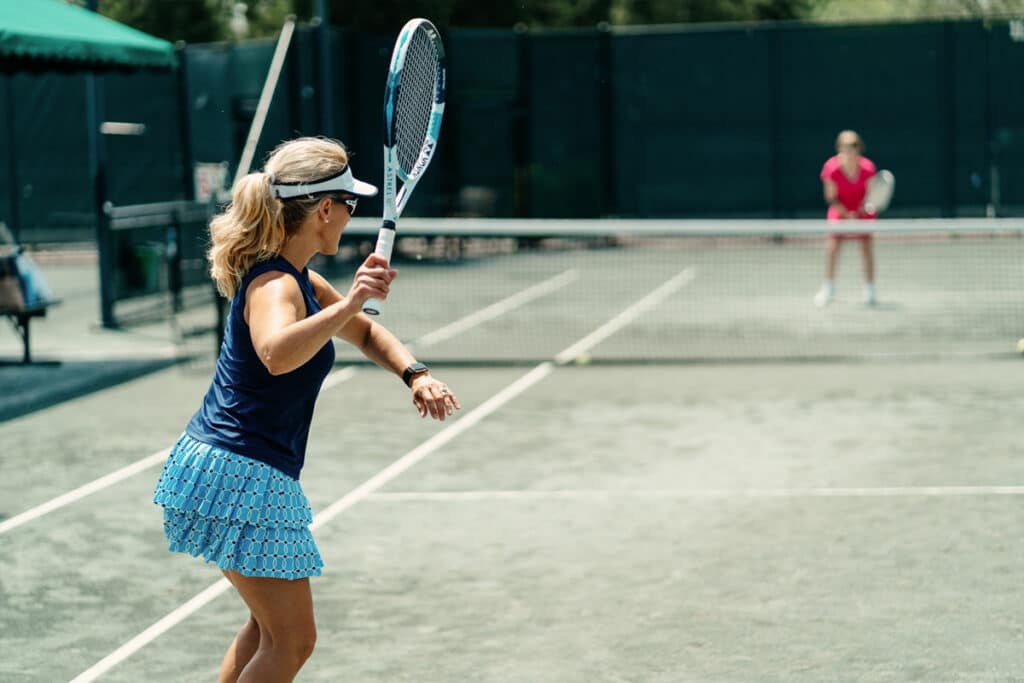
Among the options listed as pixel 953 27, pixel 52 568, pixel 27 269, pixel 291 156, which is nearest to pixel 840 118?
pixel 953 27

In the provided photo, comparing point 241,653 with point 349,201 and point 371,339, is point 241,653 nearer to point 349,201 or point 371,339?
point 371,339

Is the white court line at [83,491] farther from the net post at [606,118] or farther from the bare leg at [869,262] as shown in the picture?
the net post at [606,118]

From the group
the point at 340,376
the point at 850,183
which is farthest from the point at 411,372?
the point at 850,183

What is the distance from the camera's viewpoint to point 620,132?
25.2m

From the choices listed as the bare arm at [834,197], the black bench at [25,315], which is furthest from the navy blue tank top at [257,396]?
the bare arm at [834,197]

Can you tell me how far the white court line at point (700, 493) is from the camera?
7.60 meters

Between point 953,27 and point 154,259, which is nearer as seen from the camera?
point 154,259

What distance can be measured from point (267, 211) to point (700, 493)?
4280 mm

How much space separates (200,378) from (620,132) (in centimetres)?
1429

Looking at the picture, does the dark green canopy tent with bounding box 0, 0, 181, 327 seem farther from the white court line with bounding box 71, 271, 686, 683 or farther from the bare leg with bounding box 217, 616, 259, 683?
the bare leg with bounding box 217, 616, 259, 683

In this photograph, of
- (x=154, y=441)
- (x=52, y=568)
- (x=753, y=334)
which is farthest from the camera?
(x=753, y=334)

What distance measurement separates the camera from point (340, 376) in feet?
39.5

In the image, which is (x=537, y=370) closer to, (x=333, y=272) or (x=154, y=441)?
(x=154, y=441)

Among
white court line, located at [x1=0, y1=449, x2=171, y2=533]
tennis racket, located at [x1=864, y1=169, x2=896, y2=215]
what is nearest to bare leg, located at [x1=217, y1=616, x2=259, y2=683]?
white court line, located at [x1=0, y1=449, x2=171, y2=533]
